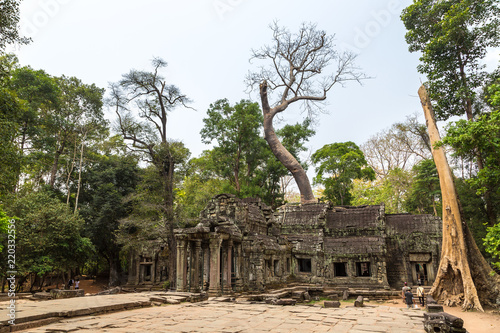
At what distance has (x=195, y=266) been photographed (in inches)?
551

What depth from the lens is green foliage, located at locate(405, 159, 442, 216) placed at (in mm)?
25156

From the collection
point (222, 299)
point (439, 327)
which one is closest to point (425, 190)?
point (222, 299)

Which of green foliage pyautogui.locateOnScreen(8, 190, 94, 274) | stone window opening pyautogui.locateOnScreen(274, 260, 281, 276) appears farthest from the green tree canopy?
stone window opening pyautogui.locateOnScreen(274, 260, 281, 276)

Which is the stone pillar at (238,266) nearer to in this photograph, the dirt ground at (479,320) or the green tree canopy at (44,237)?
the dirt ground at (479,320)

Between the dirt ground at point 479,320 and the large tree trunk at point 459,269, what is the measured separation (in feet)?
1.03

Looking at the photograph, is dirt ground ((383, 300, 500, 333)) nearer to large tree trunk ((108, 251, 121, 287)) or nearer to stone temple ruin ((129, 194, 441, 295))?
stone temple ruin ((129, 194, 441, 295))

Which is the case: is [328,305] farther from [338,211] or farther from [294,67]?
[294,67]

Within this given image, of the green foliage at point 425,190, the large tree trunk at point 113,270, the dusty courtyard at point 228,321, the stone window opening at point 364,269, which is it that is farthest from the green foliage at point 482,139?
the large tree trunk at point 113,270

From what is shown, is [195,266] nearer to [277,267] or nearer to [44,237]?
[277,267]

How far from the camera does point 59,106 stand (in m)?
25.4

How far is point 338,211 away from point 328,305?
10.5 metres

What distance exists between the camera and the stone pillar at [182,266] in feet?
44.4

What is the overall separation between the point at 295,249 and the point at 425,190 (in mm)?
14069

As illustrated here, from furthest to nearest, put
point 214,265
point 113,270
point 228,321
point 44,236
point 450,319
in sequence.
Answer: point 113,270
point 44,236
point 214,265
point 228,321
point 450,319
